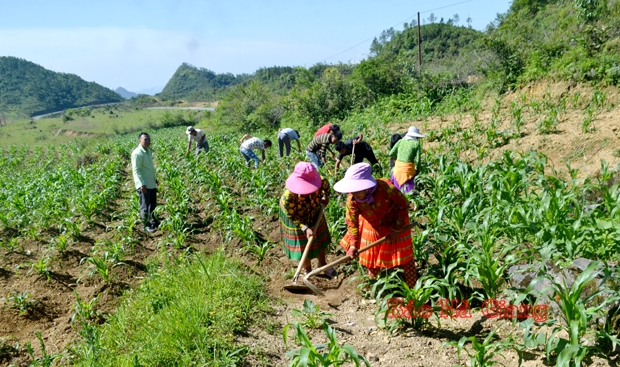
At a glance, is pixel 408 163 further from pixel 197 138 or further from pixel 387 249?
pixel 197 138

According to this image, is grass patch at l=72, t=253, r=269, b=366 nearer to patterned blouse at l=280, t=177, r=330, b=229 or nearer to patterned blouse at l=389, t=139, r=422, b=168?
patterned blouse at l=280, t=177, r=330, b=229

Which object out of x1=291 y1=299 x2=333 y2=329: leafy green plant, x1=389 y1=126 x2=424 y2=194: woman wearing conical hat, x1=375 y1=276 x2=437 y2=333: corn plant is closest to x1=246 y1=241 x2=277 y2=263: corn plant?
x1=291 y1=299 x2=333 y2=329: leafy green plant

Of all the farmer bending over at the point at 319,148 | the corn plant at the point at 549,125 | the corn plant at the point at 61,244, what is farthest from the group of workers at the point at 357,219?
the corn plant at the point at 549,125

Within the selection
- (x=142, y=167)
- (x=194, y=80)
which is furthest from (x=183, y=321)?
(x=194, y=80)

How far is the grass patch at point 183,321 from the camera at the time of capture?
10.0 ft

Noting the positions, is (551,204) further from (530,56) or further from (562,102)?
(530,56)

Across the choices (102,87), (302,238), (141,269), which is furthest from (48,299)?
(102,87)

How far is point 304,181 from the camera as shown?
3.90 m

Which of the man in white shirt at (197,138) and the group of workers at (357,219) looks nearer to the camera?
the group of workers at (357,219)

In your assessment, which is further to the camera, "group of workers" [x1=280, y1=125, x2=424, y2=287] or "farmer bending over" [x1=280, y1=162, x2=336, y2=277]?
"farmer bending over" [x1=280, y1=162, x2=336, y2=277]

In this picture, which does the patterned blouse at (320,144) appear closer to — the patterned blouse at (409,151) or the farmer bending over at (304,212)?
the patterned blouse at (409,151)

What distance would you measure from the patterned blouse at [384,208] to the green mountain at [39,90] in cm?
9228

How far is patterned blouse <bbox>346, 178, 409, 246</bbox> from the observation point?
3.48 m

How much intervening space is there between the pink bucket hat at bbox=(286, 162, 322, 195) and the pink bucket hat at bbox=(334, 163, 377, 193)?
1.63 ft
